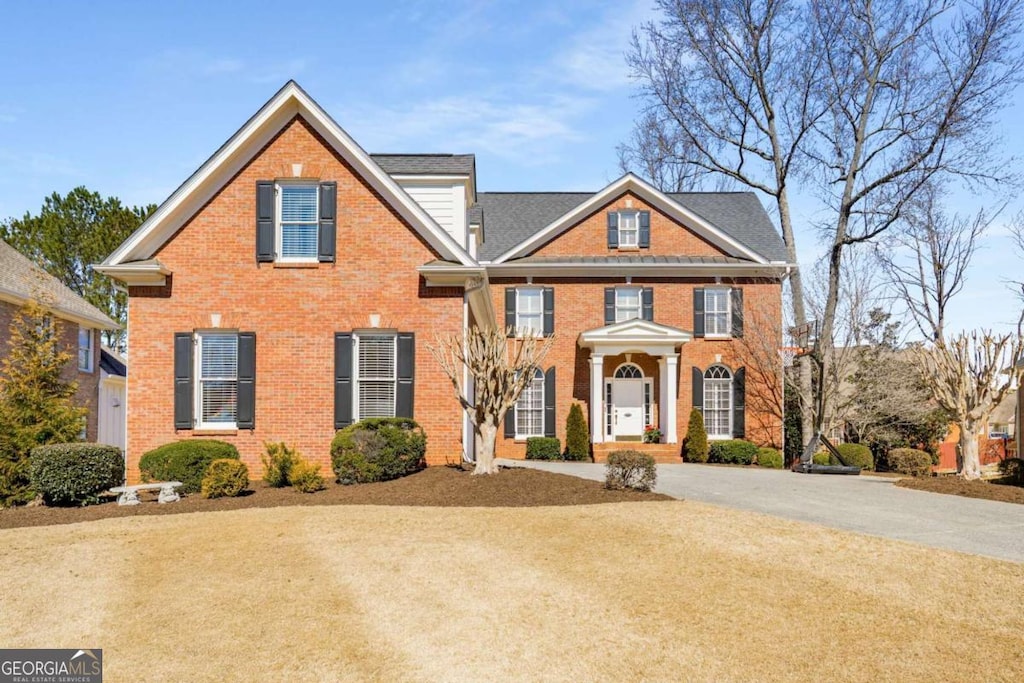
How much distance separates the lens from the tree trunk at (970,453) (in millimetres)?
18281

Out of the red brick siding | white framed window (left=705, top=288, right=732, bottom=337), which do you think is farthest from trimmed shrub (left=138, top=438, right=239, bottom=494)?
white framed window (left=705, top=288, right=732, bottom=337)

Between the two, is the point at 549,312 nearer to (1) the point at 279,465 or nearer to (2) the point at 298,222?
(2) the point at 298,222

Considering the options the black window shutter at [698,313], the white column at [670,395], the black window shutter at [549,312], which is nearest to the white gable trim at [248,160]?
the black window shutter at [549,312]

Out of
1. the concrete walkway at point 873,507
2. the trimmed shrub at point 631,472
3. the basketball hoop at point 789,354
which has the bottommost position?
the concrete walkway at point 873,507

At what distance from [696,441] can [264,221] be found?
15.1 meters

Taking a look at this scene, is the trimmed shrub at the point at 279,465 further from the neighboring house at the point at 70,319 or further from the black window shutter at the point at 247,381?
the neighboring house at the point at 70,319

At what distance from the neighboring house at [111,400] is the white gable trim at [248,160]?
657 inches

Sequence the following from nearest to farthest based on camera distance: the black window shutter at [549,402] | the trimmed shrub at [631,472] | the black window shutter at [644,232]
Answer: the trimmed shrub at [631,472] < the black window shutter at [549,402] < the black window shutter at [644,232]

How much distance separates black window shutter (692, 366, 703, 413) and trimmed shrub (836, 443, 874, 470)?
434cm

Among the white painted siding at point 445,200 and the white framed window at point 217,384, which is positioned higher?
the white painted siding at point 445,200

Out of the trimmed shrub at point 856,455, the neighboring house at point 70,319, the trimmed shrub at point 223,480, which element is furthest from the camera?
the trimmed shrub at point 856,455

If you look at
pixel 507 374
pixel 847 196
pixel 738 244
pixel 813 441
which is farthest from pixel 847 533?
pixel 847 196

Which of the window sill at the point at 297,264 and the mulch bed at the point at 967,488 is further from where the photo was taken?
the window sill at the point at 297,264

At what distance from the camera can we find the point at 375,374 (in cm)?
1711
